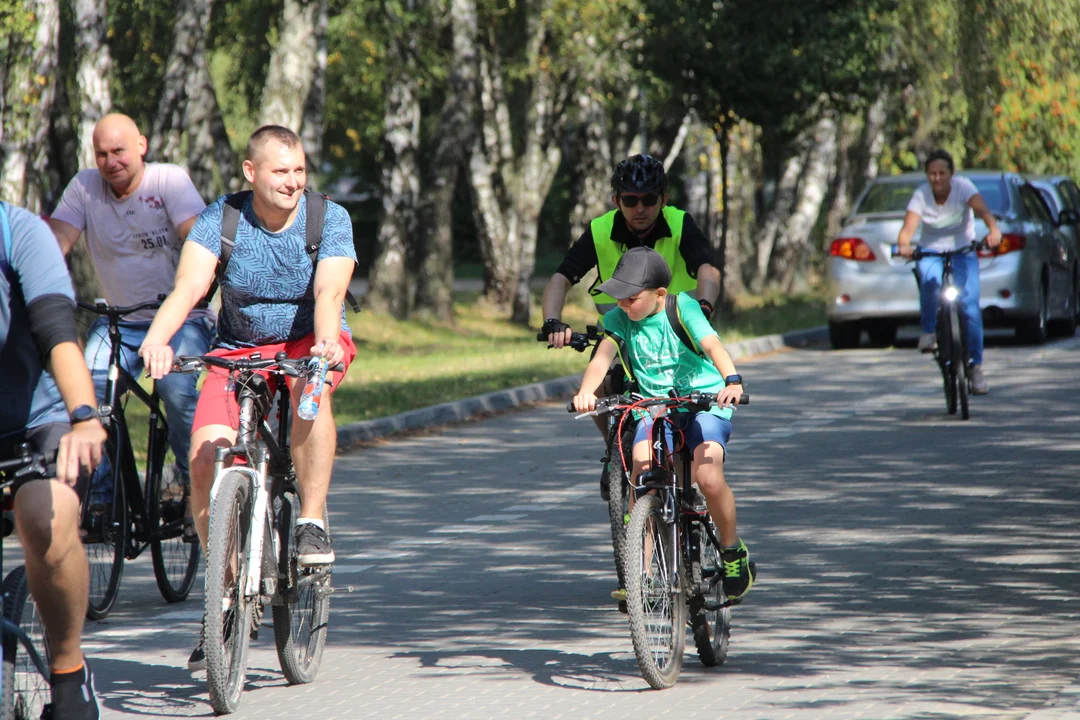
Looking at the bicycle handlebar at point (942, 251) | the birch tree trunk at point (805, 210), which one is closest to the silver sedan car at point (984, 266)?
the bicycle handlebar at point (942, 251)

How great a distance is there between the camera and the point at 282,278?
20.8 ft

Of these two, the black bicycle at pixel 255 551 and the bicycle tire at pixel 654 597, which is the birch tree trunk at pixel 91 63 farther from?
the bicycle tire at pixel 654 597

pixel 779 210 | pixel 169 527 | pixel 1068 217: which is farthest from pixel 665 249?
pixel 779 210

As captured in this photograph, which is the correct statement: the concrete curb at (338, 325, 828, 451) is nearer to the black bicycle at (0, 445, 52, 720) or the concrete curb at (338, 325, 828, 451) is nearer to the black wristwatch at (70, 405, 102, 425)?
the black bicycle at (0, 445, 52, 720)

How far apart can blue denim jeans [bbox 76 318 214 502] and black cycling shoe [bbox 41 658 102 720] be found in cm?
294

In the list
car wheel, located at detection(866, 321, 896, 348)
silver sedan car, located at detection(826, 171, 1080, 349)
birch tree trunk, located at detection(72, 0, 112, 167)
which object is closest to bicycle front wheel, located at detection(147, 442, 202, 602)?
birch tree trunk, located at detection(72, 0, 112, 167)

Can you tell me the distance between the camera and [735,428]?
13.5m

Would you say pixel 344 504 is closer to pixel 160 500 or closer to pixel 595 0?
pixel 160 500

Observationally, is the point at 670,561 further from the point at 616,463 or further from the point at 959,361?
the point at 959,361

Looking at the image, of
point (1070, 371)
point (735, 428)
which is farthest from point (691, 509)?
point (1070, 371)

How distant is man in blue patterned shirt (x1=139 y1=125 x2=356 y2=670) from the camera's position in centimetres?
626

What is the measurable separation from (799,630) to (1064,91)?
1056 inches

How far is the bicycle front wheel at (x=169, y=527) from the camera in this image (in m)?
7.72

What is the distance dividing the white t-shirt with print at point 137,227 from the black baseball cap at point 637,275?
2.41 metres
